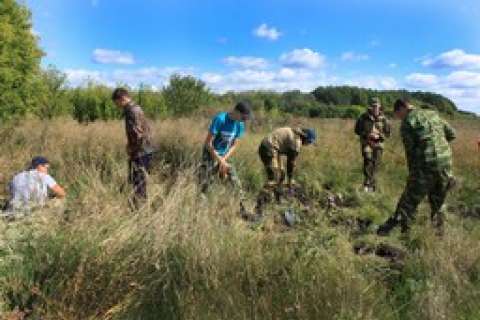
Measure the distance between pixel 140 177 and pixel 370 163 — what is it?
20.3ft

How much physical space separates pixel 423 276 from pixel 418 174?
277cm

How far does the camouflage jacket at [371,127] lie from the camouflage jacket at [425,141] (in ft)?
12.8

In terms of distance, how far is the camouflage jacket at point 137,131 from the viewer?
25.2 feet

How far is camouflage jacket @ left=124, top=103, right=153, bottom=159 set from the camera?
7691 mm

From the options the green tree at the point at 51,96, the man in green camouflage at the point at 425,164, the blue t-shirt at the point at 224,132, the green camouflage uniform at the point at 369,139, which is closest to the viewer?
the man in green camouflage at the point at 425,164

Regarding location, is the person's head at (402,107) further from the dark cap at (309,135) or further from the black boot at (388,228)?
the dark cap at (309,135)

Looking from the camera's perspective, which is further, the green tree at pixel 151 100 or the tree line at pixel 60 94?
the green tree at pixel 151 100

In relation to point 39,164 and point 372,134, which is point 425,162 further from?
point 39,164

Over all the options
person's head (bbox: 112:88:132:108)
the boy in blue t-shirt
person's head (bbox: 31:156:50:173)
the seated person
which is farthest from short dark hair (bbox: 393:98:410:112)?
person's head (bbox: 31:156:50:173)

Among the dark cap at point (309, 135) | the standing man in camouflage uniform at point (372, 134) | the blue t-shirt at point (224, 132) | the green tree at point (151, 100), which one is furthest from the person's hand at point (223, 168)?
the green tree at point (151, 100)

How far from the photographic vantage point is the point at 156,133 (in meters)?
13.1

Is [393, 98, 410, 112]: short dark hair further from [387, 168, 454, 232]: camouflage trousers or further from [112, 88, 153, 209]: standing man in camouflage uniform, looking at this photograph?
[112, 88, 153, 209]: standing man in camouflage uniform

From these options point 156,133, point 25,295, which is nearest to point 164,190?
point 25,295

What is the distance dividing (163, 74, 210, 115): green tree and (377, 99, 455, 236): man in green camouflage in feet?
67.6
